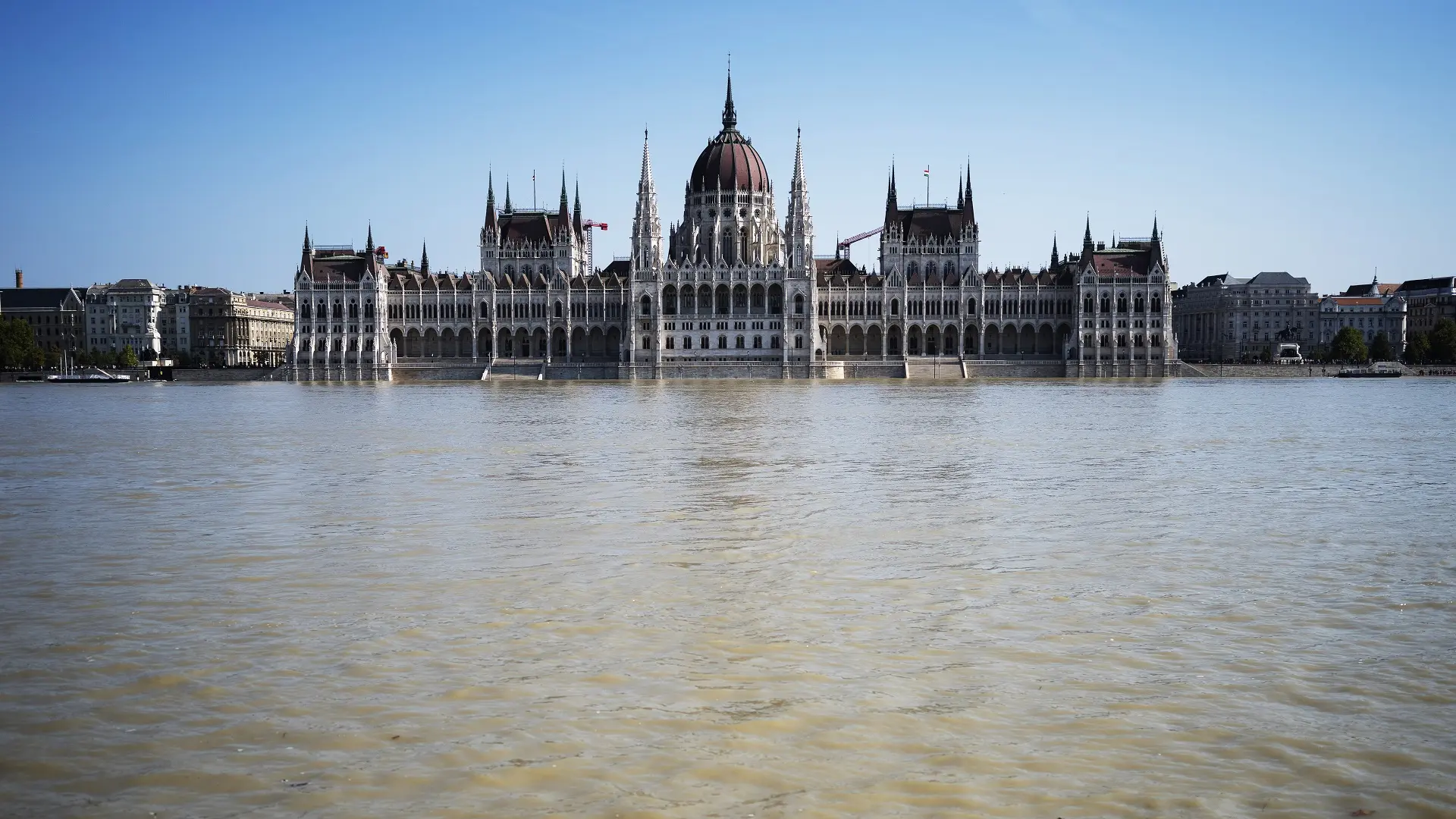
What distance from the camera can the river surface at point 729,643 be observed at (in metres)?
7.41

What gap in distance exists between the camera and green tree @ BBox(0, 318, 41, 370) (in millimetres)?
115625

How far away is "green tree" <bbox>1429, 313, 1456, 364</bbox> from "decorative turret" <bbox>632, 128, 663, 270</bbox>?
7674 cm

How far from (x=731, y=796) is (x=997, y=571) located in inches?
287

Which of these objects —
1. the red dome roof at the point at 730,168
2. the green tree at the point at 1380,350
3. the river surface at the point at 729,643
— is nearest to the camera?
the river surface at the point at 729,643

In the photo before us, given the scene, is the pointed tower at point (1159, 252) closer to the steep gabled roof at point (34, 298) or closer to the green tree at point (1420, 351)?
the green tree at point (1420, 351)

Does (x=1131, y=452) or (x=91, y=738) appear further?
(x=1131, y=452)

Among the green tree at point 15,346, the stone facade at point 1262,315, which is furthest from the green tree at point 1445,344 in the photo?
the green tree at point 15,346

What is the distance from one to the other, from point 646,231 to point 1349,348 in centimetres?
7133

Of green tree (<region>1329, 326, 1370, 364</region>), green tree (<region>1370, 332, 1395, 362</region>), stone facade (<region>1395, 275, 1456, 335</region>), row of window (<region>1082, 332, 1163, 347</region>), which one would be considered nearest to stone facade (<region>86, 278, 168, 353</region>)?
row of window (<region>1082, 332, 1163, 347</region>)

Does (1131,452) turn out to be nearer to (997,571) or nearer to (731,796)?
(997,571)

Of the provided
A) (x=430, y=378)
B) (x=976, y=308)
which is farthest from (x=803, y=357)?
(x=430, y=378)

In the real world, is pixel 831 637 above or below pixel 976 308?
below

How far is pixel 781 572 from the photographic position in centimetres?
1389

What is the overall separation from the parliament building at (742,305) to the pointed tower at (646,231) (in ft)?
0.52
